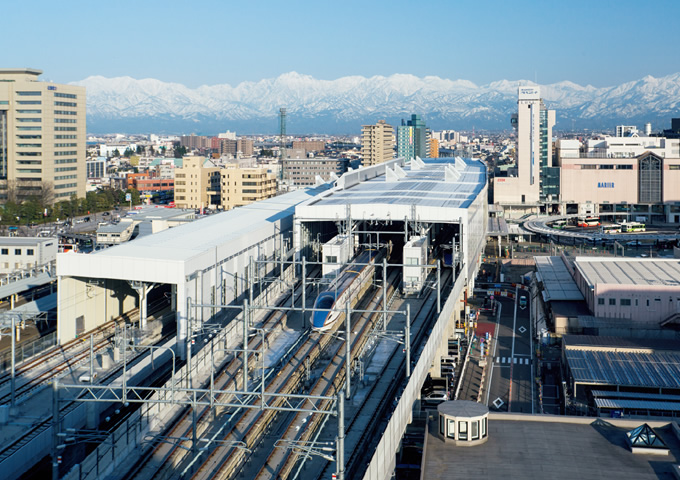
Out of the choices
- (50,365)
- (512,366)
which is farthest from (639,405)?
(50,365)

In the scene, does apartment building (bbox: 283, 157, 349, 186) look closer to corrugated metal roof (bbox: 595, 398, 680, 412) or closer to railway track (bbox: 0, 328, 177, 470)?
corrugated metal roof (bbox: 595, 398, 680, 412)

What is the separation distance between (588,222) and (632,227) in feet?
8.83

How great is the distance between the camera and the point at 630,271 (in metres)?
20.8

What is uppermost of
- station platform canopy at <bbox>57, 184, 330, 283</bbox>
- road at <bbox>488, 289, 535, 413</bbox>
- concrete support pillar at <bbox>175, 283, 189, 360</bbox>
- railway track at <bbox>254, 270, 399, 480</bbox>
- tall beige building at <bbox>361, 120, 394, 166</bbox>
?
tall beige building at <bbox>361, 120, 394, 166</bbox>

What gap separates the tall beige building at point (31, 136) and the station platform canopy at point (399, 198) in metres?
21.8

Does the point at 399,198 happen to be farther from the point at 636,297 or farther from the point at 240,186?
the point at 240,186

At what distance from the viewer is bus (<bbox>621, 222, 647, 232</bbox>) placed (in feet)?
132

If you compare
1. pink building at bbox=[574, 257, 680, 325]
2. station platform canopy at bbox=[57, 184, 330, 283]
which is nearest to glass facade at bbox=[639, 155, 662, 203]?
pink building at bbox=[574, 257, 680, 325]

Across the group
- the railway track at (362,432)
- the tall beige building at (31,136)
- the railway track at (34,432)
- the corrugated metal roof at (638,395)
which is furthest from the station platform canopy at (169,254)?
the tall beige building at (31,136)

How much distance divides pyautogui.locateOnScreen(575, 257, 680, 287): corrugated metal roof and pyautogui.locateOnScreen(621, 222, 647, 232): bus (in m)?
18.4

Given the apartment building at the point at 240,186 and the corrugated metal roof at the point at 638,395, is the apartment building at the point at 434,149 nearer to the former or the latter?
the apartment building at the point at 240,186

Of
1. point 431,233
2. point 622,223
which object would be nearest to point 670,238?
point 622,223

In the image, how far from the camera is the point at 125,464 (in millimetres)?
9703

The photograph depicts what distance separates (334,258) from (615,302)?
658 cm
